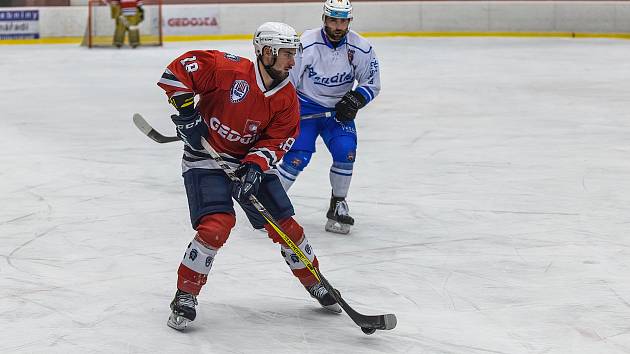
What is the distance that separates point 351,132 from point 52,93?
5.84m

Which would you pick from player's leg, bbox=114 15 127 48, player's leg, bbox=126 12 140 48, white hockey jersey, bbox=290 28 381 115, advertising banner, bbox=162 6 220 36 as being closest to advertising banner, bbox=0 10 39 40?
player's leg, bbox=114 15 127 48

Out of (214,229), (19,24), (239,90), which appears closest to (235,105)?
(239,90)

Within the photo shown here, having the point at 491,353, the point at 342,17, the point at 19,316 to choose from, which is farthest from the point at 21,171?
the point at 491,353

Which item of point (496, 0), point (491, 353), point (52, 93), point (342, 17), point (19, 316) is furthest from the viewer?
point (496, 0)

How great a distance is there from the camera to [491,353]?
372 cm

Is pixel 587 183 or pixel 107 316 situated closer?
pixel 107 316

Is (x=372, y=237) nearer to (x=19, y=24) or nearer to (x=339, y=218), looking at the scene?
(x=339, y=218)

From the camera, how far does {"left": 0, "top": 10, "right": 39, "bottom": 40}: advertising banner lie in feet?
54.4

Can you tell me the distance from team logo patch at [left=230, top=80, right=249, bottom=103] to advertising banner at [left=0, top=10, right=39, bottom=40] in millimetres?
13477

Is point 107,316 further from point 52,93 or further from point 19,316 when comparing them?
point 52,93

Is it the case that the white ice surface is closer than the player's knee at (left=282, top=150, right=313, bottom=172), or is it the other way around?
the white ice surface

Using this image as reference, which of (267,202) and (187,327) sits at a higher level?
(267,202)

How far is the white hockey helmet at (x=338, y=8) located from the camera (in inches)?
217

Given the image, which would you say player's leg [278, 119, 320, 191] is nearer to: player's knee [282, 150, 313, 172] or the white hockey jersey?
player's knee [282, 150, 313, 172]
